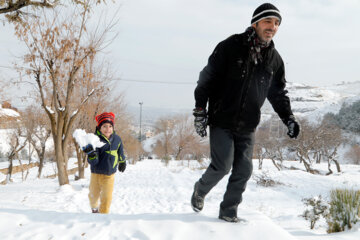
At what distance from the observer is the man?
91.0 inches

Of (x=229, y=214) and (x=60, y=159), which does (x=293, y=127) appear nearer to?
(x=229, y=214)

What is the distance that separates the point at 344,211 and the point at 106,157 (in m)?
3.38

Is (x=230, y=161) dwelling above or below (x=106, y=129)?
below

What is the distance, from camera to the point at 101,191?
3666 millimetres

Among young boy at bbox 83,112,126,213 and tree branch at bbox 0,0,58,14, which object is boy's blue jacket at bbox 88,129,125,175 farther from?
tree branch at bbox 0,0,58,14

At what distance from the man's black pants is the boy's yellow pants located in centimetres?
174

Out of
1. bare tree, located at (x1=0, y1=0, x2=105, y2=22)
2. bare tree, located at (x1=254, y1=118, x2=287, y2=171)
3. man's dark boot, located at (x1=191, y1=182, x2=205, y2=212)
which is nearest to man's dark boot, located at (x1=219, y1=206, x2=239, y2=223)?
man's dark boot, located at (x1=191, y1=182, x2=205, y2=212)

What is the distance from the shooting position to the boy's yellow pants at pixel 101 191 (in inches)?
143

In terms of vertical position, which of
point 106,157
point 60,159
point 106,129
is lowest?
point 60,159

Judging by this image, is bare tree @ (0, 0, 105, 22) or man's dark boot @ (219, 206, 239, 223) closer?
man's dark boot @ (219, 206, 239, 223)

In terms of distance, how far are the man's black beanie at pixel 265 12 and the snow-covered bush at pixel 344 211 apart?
108 inches

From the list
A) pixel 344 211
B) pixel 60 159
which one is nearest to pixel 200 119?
pixel 344 211

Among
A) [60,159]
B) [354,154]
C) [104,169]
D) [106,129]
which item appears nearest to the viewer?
[104,169]

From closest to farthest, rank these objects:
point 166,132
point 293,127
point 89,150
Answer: point 293,127
point 89,150
point 166,132
